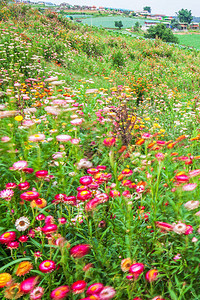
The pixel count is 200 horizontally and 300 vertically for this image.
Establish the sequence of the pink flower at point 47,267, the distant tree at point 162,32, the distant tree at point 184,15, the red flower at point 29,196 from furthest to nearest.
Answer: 1. the distant tree at point 184,15
2. the distant tree at point 162,32
3. the red flower at point 29,196
4. the pink flower at point 47,267

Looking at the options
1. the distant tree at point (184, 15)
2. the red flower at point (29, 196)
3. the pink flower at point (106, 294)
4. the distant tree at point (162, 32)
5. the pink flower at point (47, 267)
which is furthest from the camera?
the distant tree at point (184, 15)

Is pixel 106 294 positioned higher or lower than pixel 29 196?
lower

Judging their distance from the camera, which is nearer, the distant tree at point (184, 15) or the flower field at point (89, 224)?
the flower field at point (89, 224)

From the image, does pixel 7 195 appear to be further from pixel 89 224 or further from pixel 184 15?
pixel 184 15

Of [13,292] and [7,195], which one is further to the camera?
[7,195]

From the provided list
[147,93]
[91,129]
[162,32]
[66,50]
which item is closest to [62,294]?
[91,129]

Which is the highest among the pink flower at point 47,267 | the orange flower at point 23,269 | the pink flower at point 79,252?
the pink flower at point 79,252

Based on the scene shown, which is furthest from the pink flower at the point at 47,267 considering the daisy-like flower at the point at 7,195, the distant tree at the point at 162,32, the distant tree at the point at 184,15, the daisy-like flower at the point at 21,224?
the distant tree at the point at 184,15

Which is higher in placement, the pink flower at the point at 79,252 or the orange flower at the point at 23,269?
the pink flower at the point at 79,252

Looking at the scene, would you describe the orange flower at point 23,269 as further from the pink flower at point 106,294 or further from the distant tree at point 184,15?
the distant tree at point 184,15

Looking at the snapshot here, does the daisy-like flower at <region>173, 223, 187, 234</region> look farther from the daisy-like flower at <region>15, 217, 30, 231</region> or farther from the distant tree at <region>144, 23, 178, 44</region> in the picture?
the distant tree at <region>144, 23, 178, 44</region>

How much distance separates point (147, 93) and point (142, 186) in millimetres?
4500

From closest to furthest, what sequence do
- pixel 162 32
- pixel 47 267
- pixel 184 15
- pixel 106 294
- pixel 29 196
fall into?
pixel 106 294
pixel 47 267
pixel 29 196
pixel 162 32
pixel 184 15

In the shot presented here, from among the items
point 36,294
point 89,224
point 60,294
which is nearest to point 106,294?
point 60,294
